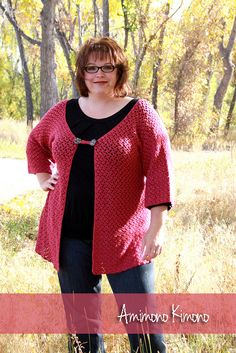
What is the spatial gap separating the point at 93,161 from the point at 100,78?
379mm

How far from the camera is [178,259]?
3.04 metres

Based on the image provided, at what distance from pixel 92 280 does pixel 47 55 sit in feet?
28.9

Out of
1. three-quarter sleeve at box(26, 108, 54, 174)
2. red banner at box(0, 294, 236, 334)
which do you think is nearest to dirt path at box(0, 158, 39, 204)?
red banner at box(0, 294, 236, 334)

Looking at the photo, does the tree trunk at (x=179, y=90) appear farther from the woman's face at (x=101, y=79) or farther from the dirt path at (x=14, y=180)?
the woman's face at (x=101, y=79)

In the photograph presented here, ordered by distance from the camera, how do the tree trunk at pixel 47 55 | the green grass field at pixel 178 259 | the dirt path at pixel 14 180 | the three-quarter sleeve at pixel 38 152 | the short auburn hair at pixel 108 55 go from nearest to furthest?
1. the short auburn hair at pixel 108 55
2. the three-quarter sleeve at pixel 38 152
3. the green grass field at pixel 178 259
4. the dirt path at pixel 14 180
5. the tree trunk at pixel 47 55

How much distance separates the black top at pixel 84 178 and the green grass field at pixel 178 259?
74 centimetres

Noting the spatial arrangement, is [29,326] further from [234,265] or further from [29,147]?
[234,265]

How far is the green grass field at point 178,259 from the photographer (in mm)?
3053

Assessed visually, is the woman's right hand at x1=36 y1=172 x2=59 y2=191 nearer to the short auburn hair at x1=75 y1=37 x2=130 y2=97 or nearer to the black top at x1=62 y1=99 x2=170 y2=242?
the black top at x1=62 y1=99 x2=170 y2=242

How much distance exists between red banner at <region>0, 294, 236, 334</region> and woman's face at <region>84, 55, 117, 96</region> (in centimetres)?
94

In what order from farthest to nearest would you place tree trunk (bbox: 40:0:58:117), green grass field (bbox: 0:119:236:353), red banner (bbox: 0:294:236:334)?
tree trunk (bbox: 40:0:58:117) < green grass field (bbox: 0:119:236:353) < red banner (bbox: 0:294:236:334)

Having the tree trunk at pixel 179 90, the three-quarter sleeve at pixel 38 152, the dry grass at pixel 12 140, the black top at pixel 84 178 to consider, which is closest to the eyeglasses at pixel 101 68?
the black top at pixel 84 178

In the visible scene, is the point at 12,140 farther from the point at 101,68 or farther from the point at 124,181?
the point at 124,181

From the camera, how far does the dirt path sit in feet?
26.3
